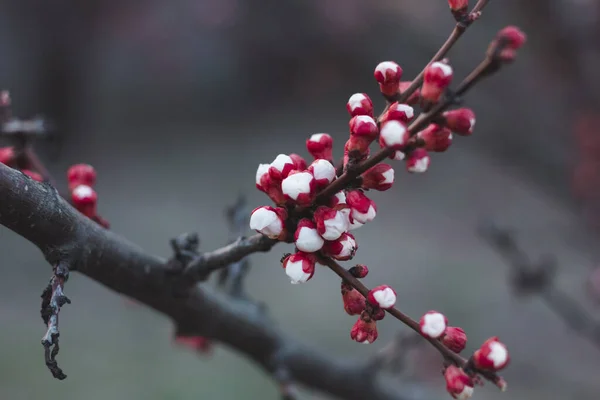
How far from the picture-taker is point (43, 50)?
519 cm

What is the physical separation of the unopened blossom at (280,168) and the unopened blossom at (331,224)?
0.05 m

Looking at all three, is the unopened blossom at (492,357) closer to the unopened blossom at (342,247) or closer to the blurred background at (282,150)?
the unopened blossom at (342,247)

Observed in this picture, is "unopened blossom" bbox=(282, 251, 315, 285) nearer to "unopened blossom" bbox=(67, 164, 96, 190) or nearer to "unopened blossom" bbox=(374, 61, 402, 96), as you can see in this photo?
"unopened blossom" bbox=(374, 61, 402, 96)

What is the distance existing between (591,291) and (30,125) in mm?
1484

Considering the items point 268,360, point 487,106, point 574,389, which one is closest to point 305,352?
point 268,360

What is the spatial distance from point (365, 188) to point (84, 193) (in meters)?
0.34

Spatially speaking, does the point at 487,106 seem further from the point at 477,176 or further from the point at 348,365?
the point at 477,176

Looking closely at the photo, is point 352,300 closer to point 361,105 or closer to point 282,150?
point 361,105

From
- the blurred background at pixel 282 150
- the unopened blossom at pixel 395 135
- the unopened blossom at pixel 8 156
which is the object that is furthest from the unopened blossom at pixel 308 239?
the blurred background at pixel 282 150

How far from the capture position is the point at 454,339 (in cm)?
50

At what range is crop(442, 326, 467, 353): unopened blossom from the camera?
0.50m

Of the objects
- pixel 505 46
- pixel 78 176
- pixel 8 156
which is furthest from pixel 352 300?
pixel 8 156

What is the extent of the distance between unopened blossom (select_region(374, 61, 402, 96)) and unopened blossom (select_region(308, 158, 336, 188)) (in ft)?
0.30

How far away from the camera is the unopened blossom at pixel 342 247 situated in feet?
1.66
